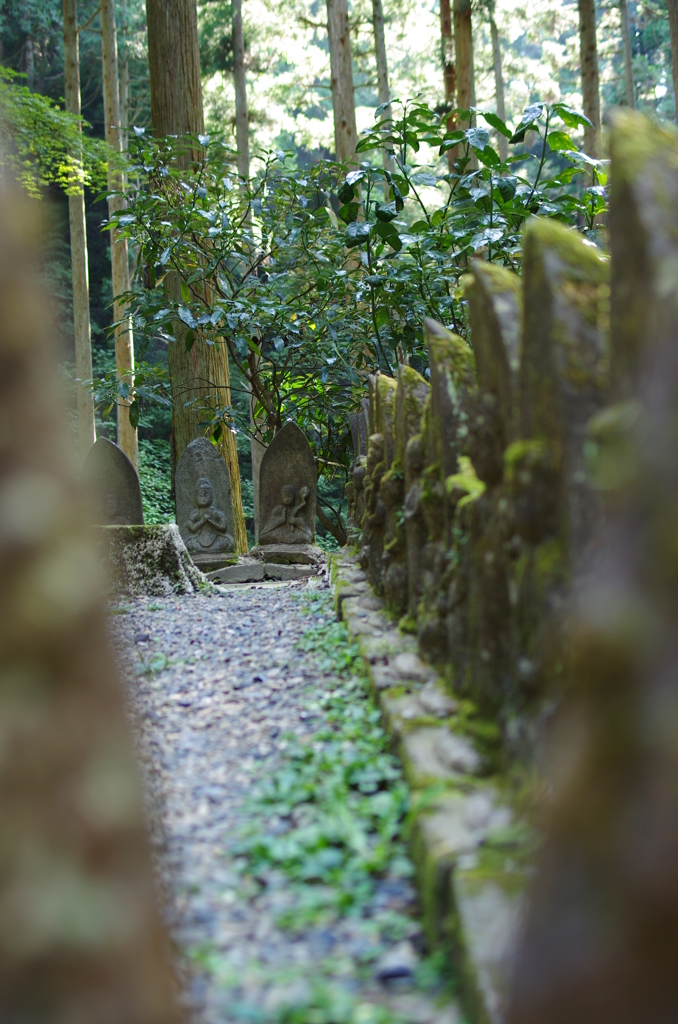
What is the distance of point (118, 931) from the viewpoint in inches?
33.0

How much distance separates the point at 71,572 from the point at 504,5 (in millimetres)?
19026

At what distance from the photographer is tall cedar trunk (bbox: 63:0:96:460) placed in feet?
46.2

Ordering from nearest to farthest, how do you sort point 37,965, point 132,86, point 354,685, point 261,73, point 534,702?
point 37,965 < point 534,702 < point 354,685 < point 261,73 < point 132,86

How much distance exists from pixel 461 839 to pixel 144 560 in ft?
15.8

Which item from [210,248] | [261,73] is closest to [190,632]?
[210,248]

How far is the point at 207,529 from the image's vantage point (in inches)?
317

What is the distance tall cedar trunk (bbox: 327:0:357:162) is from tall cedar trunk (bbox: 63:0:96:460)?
5343 mm

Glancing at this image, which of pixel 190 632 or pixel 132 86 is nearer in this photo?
pixel 190 632

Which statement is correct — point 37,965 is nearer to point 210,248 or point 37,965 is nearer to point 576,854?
point 576,854

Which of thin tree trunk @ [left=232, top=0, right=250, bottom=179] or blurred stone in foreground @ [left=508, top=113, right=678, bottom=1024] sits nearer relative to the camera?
blurred stone in foreground @ [left=508, top=113, right=678, bottom=1024]

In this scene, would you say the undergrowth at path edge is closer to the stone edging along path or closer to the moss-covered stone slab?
the stone edging along path

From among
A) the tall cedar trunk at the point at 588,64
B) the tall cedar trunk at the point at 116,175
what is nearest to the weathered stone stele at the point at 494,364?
the tall cedar trunk at the point at 588,64

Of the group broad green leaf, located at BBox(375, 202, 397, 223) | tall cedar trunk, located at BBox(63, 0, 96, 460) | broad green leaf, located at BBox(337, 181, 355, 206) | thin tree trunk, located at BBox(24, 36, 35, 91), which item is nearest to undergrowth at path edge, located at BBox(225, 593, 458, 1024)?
broad green leaf, located at BBox(375, 202, 397, 223)

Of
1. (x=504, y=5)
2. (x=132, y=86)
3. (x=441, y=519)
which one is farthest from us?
(x=132, y=86)
